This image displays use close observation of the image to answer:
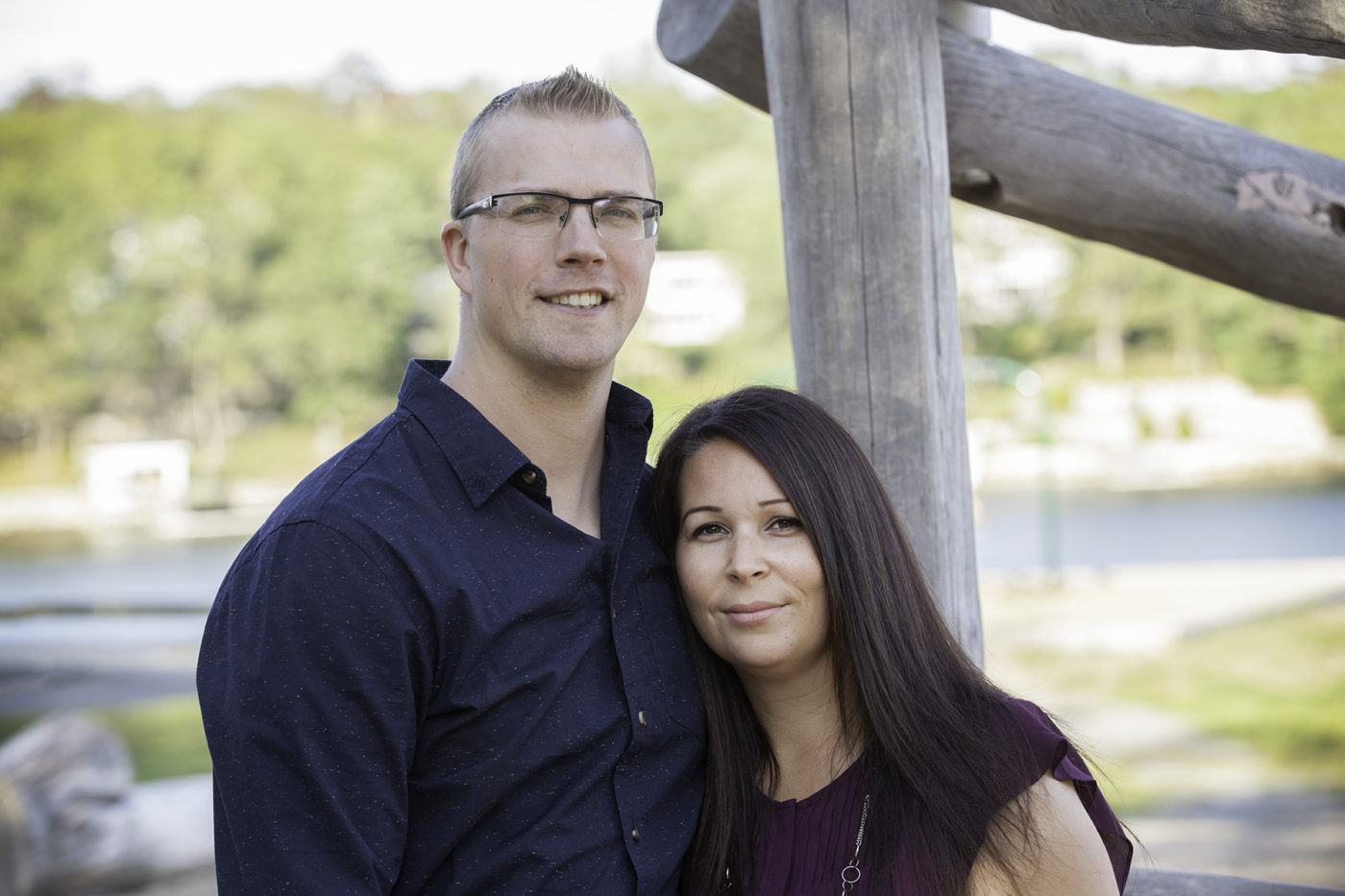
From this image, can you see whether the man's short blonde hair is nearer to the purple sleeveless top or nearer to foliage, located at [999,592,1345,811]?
the purple sleeveless top

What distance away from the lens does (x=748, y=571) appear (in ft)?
5.71

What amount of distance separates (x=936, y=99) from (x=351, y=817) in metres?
1.39

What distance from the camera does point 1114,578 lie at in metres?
20.2

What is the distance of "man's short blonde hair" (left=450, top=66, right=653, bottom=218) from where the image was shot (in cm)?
179

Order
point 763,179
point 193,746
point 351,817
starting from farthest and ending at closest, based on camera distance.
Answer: point 763,179
point 193,746
point 351,817

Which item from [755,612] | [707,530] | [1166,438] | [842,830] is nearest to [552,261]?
[707,530]

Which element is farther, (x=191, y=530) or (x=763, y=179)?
(x=763, y=179)

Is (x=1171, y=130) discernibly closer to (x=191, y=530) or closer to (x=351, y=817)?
(x=351, y=817)

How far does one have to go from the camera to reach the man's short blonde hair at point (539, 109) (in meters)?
1.79

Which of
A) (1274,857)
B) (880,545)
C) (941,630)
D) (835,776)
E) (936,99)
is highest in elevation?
(936,99)

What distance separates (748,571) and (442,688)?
0.44 m

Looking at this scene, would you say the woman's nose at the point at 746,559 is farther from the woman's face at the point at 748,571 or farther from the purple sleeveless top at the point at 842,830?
the purple sleeveless top at the point at 842,830

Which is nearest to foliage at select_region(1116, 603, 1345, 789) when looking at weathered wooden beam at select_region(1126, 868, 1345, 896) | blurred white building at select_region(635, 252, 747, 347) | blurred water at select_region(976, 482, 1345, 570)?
blurred water at select_region(976, 482, 1345, 570)

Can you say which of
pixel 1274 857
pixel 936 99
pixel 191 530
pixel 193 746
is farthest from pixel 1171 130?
pixel 191 530
